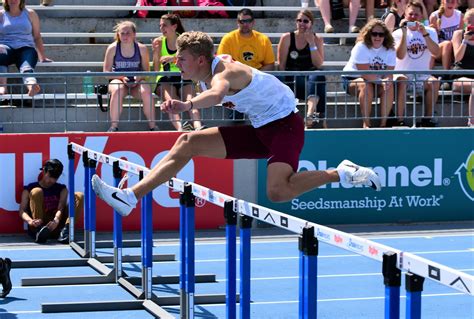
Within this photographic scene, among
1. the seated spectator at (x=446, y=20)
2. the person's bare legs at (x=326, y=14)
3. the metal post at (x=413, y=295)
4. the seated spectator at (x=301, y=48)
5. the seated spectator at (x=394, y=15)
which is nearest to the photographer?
the metal post at (x=413, y=295)

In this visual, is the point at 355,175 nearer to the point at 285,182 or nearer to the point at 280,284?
the point at 285,182

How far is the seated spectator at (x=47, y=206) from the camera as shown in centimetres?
1253

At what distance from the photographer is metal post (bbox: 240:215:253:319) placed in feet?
21.5

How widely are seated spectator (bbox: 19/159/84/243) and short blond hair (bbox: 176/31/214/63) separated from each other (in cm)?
510

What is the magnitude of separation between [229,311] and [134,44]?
25.4 feet

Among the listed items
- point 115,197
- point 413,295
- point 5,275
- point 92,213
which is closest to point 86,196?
point 92,213

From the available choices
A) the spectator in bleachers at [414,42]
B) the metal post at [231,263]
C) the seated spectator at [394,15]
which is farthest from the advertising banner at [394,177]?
the metal post at [231,263]

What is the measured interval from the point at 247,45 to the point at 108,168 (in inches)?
107

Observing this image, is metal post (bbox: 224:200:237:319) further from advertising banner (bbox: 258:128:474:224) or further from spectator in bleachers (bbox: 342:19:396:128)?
spectator in bleachers (bbox: 342:19:396:128)

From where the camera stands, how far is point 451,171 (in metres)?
14.3

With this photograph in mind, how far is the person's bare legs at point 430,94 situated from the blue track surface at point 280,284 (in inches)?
73.6

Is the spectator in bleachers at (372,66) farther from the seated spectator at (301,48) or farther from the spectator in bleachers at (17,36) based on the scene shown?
the spectator in bleachers at (17,36)

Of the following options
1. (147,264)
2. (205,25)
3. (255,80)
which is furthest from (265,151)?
(205,25)

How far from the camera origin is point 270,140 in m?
8.27
